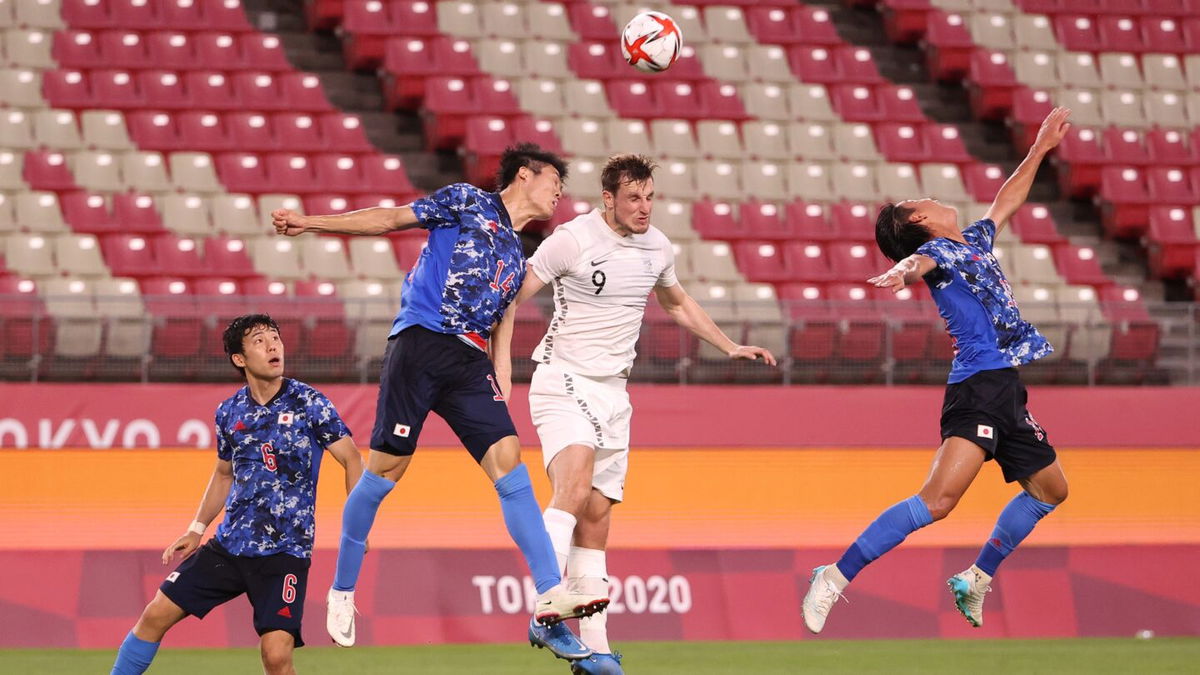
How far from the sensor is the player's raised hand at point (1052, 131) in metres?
8.55

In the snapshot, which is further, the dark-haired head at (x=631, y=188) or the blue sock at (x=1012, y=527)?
the blue sock at (x=1012, y=527)

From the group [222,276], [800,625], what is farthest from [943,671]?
[222,276]

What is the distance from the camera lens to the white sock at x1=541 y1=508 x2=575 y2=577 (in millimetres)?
7418

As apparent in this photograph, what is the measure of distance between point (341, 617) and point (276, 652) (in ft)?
1.90

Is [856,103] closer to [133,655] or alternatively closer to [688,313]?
[688,313]

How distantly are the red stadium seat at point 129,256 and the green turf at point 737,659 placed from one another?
5412mm

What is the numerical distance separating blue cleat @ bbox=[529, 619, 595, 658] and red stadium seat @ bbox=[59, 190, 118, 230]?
9.82 meters

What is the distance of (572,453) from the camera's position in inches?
298

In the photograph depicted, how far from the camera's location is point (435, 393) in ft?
23.6

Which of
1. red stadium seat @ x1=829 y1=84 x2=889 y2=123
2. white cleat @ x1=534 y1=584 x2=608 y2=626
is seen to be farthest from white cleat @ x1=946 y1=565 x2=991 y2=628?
red stadium seat @ x1=829 y1=84 x2=889 y2=123

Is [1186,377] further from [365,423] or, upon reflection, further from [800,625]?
[365,423]

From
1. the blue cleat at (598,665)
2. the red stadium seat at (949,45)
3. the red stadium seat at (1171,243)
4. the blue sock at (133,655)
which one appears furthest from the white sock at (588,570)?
the red stadium seat at (949,45)

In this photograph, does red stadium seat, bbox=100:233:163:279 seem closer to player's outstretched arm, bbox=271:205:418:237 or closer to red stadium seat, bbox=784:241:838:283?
red stadium seat, bbox=784:241:838:283

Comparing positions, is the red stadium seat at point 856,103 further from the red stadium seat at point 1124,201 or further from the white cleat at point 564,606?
the white cleat at point 564,606
